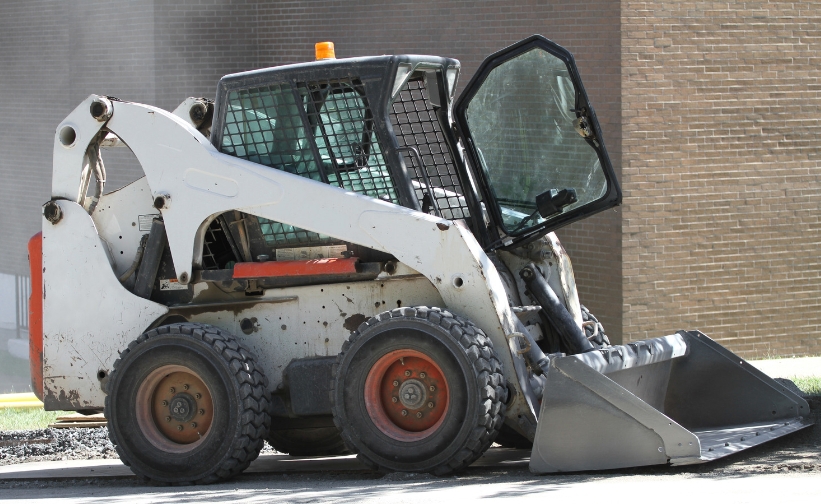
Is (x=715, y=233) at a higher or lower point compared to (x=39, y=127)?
lower

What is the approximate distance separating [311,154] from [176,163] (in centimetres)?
78

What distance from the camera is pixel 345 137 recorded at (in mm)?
6523

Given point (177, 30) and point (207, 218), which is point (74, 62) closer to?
point (177, 30)

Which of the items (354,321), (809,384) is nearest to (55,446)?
(354,321)

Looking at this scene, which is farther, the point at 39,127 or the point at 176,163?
the point at 39,127

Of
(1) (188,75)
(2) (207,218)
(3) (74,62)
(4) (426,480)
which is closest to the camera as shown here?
(4) (426,480)

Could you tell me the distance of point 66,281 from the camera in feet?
22.3

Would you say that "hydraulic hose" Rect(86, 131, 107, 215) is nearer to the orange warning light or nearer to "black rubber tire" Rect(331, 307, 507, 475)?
the orange warning light

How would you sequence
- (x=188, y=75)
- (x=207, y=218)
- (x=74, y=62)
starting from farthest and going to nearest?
(x=74, y=62) < (x=188, y=75) < (x=207, y=218)

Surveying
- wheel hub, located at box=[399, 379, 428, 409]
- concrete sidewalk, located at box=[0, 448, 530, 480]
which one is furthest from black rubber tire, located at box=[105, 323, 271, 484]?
wheel hub, located at box=[399, 379, 428, 409]

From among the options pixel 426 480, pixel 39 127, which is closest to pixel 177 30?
pixel 39 127

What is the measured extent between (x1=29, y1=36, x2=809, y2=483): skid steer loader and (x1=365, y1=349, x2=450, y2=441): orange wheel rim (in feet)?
0.04

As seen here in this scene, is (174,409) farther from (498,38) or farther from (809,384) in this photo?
(498,38)

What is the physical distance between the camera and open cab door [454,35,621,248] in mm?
6566
